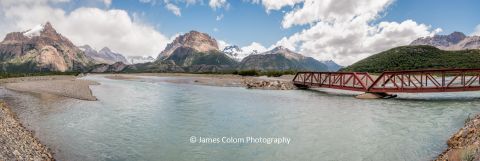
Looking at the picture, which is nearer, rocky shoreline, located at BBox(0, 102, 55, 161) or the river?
rocky shoreline, located at BBox(0, 102, 55, 161)

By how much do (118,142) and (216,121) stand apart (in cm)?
1090

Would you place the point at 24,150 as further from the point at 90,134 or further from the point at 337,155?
the point at 337,155

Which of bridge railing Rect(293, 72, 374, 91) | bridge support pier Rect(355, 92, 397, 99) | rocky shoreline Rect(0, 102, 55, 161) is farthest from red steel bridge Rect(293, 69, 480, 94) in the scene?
rocky shoreline Rect(0, 102, 55, 161)

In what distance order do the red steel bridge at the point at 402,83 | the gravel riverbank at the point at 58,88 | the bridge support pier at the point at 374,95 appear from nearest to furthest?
the red steel bridge at the point at 402,83 < the bridge support pier at the point at 374,95 < the gravel riverbank at the point at 58,88

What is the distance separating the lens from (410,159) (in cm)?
1947

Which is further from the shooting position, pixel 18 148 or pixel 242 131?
pixel 242 131

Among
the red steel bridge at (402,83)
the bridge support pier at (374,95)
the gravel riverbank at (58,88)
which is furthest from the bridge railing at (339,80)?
the gravel riverbank at (58,88)

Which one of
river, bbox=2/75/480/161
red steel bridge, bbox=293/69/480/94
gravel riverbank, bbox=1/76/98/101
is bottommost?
river, bbox=2/75/480/161

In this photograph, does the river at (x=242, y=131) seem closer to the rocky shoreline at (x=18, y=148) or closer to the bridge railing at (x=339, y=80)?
the rocky shoreline at (x=18, y=148)

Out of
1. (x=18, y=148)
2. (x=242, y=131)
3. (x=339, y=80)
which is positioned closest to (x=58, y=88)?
(x=242, y=131)

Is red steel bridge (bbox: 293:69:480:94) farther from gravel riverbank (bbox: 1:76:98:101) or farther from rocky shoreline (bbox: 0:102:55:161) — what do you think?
rocky shoreline (bbox: 0:102:55:161)

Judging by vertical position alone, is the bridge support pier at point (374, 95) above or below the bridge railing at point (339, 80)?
below

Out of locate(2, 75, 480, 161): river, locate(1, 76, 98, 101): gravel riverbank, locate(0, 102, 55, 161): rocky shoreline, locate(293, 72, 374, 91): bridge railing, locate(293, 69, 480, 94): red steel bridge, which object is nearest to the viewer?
locate(0, 102, 55, 161): rocky shoreline

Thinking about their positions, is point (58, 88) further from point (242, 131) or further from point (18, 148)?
point (18, 148)
